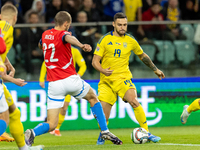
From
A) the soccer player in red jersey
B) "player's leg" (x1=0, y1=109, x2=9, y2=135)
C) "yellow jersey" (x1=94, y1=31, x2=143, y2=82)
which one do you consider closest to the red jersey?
the soccer player in red jersey

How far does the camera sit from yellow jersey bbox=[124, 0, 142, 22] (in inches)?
477

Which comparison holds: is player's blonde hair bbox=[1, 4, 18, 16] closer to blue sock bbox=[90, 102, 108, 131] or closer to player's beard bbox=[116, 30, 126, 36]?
blue sock bbox=[90, 102, 108, 131]

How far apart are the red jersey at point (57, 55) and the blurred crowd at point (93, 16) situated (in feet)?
13.4

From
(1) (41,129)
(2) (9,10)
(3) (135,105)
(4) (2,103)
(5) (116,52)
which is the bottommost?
(1) (41,129)

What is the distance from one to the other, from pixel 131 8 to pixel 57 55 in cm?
608

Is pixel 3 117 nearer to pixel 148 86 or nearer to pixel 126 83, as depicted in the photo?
pixel 126 83

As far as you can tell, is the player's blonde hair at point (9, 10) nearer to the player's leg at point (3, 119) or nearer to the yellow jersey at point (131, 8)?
the player's leg at point (3, 119)

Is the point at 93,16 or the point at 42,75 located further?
the point at 93,16

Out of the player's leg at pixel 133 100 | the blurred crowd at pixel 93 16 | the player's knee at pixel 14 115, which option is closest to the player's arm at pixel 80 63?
the blurred crowd at pixel 93 16

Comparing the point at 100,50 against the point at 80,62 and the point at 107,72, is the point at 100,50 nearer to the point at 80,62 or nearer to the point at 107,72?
the point at 107,72

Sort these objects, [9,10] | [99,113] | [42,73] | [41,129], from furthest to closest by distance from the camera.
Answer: [42,73], [99,113], [41,129], [9,10]

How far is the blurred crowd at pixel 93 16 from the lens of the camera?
10.6m

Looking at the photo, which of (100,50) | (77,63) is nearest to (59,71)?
(100,50)

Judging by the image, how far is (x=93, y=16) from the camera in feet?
37.9
